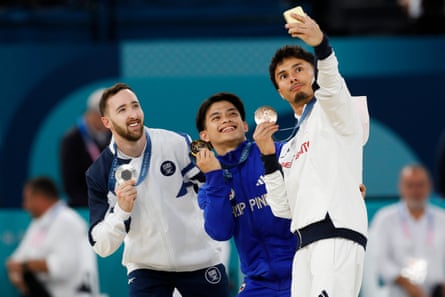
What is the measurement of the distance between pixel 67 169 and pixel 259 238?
492cm

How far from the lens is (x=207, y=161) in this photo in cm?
730

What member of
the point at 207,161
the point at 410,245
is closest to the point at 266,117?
the point at 207,161

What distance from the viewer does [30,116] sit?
13188 millimetres

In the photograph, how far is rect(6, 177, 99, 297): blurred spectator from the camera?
11.6m

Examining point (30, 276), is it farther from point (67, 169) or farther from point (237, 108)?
point (237, 108)

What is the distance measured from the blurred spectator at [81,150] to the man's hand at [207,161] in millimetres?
4800

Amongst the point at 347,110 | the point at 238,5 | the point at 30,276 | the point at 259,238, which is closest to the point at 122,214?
the point at 259,238

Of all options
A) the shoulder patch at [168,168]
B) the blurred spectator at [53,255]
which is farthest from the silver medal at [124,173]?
the blurred spectator at [53,255]

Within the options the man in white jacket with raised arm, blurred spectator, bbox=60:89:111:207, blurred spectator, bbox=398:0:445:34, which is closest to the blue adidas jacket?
the man in white jacket with raised arm

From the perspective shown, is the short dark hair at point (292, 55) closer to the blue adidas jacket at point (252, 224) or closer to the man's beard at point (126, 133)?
the blue adidas jacket at point (252, 224)

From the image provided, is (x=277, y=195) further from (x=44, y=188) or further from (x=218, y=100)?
(x=44, y=188)

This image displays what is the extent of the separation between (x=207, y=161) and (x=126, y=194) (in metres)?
0.57

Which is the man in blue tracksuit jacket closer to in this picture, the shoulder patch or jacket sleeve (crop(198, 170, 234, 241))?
jacket sleeve (crop(198, 170, 234, 241))

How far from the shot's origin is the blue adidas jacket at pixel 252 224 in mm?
7492
